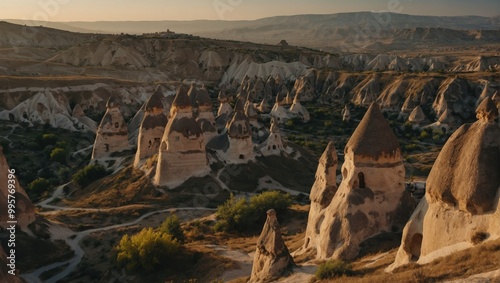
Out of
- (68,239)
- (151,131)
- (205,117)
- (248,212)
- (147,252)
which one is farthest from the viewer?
(205,117)

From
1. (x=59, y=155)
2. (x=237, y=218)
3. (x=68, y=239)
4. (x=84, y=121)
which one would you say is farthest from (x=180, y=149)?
(x=84, y=121)

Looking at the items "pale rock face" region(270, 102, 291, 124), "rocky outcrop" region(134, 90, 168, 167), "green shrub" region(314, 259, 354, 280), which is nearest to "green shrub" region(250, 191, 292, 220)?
"green shrub" region(314, 259, 354, 280)

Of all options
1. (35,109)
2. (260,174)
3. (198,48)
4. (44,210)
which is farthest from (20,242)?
(198,48)

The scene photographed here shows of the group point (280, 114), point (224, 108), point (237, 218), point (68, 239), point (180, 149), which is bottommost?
point (68, 239)

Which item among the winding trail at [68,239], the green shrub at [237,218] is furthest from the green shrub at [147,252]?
the green shrub at [237,218]

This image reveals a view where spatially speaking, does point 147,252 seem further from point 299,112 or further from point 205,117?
point 299,112
